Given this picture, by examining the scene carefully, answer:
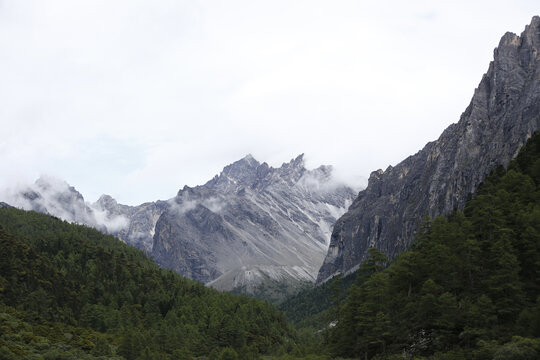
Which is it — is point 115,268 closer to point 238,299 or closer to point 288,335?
point 238,299

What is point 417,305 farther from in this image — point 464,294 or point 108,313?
point 108,313

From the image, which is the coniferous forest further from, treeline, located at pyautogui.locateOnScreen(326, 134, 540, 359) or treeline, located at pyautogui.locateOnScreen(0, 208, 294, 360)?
treeline, located at pyautogui.locateOnScreen(0, 208, 294, 360)

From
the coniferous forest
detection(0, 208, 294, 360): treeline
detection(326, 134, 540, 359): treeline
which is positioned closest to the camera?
detection(326, 134, 540, 359): treeline

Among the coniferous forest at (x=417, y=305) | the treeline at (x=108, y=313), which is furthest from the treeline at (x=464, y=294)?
the treeline at (x=108, y=313)

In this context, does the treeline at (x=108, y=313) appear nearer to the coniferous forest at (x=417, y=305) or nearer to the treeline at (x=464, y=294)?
the coniferous forest at (x=417, y=305)

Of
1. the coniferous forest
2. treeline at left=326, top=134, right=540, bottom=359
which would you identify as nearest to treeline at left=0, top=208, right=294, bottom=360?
the coniferous forest

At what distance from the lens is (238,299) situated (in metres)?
188

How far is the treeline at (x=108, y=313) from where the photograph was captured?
94562 millimetres

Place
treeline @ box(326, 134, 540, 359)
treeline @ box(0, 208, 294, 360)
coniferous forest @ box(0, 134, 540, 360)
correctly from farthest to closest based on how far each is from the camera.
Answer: treeline @ box(0, 208, 294, 360) → coniferous forest @ box(0, 134, 540, 360) → treeline @ box(326, 134, 540, 359)

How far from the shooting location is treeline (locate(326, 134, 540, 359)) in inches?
2226

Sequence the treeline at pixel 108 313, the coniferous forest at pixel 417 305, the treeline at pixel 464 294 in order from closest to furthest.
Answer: the treeline at pixel 464 294, the coniferous forest at pixel 417 305, the treeline at pixel 108 313

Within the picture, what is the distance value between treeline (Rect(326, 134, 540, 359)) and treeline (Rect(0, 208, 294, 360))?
142ft

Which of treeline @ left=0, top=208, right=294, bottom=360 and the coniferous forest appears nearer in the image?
the coniferous forest

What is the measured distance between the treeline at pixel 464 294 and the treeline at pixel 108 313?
4320 centimetres
